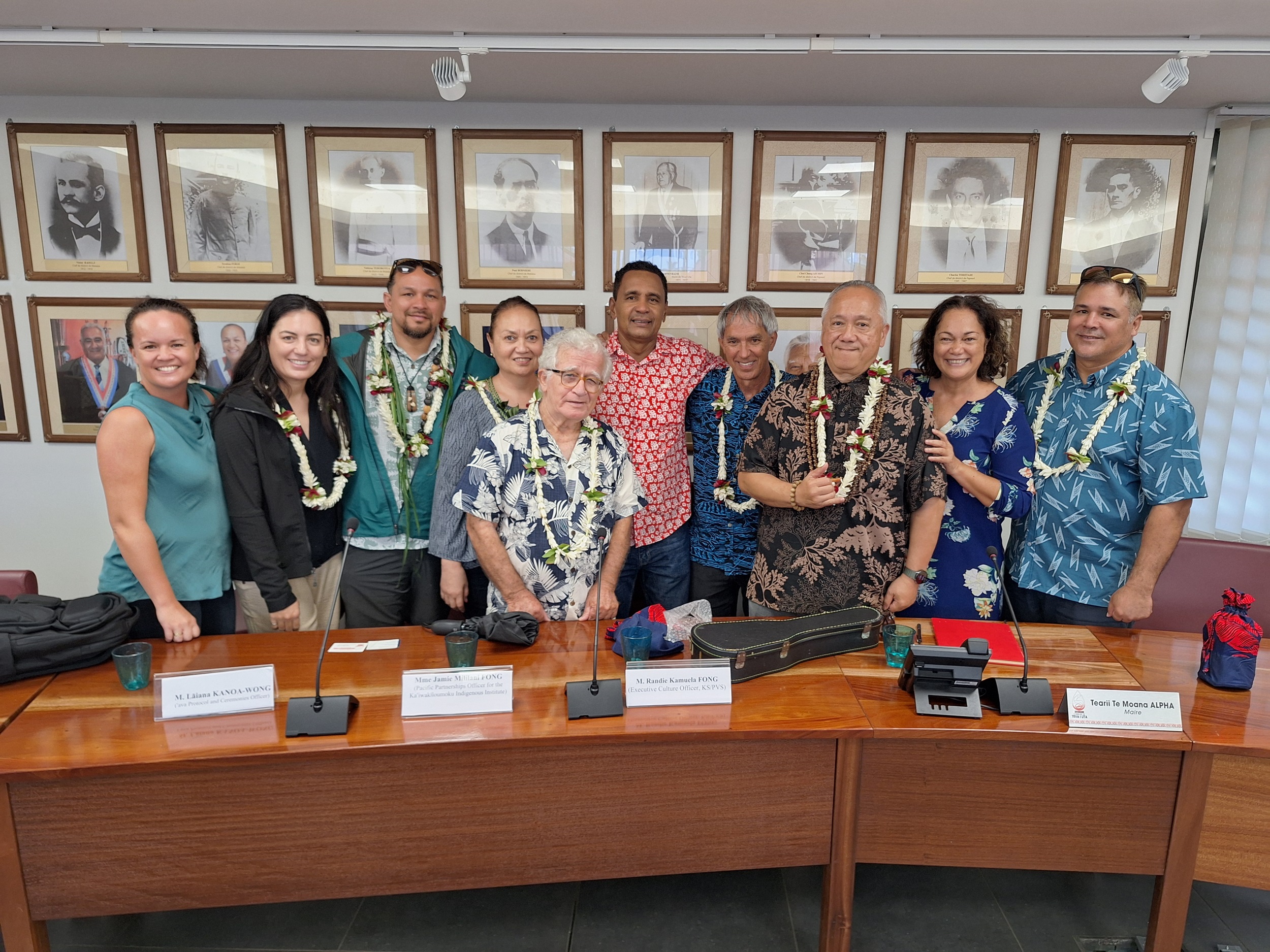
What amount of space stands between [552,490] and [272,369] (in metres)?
1.00

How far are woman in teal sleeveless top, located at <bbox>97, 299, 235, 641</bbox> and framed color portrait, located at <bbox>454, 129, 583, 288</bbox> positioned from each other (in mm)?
1623

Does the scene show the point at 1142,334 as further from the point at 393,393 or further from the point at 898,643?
the point at 393,393

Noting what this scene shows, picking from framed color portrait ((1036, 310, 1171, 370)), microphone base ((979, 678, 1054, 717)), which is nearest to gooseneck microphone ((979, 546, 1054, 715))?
microphone base ((979, 678, 1054, 717))

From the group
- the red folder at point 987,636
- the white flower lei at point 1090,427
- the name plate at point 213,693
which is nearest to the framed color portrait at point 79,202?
the name plate at point 213,693

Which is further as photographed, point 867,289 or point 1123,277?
point 1123,277

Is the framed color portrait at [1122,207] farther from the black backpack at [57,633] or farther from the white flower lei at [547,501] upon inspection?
the black backpack at [57,633]

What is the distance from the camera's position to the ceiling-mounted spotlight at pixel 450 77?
2740mm

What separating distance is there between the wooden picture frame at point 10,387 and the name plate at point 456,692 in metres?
3.27

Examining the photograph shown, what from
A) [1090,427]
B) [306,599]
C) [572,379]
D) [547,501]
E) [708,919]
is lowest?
[708,919]

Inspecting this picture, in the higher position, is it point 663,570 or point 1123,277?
point 1123,277

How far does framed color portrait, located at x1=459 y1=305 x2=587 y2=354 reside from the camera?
12.2ft

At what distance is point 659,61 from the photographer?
290 centimetres

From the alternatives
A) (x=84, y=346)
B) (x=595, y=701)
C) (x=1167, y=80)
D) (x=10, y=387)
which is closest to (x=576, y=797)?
(x=595, y=701)

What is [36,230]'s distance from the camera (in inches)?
143
